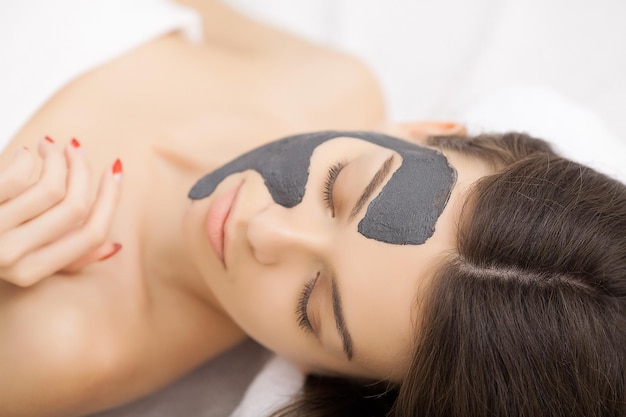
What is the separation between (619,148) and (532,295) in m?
0.77

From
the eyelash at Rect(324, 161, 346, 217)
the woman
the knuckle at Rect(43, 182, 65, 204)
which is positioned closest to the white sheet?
the woman

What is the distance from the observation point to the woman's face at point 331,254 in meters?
0.94

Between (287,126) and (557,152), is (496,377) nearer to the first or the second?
(557,152)

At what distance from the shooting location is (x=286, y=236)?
1003 millimetres

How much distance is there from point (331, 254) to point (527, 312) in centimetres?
29

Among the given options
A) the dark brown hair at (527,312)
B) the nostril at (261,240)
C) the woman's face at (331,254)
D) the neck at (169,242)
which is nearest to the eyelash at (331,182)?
the woman's face at (331,254)

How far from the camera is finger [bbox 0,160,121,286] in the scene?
3.32 feet

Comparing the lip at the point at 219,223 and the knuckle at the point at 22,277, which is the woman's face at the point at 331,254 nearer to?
the lip at the point at 219,223

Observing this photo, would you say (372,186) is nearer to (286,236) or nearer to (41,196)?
(286,236)

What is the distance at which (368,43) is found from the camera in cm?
193

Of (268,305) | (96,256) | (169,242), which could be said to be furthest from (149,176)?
(268,305)

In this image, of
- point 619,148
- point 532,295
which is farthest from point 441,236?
point 619,148

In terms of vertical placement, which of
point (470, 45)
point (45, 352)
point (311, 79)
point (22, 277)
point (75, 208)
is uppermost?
point (470, 45)

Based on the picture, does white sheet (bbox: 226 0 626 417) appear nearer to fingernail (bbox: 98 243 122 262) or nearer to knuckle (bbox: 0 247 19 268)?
fingernail (bbox: 98 243 122 262)
